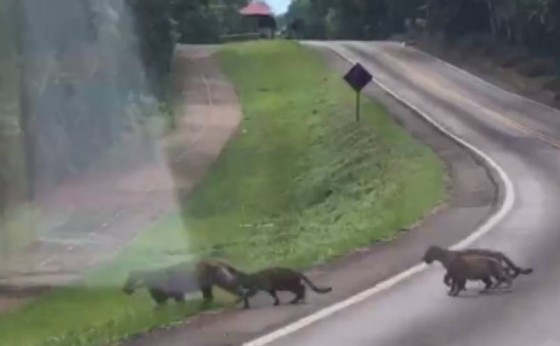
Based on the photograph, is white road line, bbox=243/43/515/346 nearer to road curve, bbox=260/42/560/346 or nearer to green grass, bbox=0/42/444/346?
road curve, bbox=260/42/560/346

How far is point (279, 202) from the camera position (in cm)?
4041

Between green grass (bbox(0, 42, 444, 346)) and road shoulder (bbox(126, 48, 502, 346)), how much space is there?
16.3 inches

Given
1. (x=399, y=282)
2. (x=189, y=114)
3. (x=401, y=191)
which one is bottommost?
(x=189, y=114)

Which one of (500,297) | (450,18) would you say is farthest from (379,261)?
(450,18)

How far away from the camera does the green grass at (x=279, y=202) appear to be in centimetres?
2209

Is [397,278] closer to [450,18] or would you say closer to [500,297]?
[500,297]

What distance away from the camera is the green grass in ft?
72.5

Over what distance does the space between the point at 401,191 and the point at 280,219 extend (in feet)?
20.1

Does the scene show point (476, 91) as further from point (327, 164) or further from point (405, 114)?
point (327, 164)

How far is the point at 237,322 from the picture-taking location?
1430 centimetres

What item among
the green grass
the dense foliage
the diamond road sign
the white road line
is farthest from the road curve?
the dense foliage

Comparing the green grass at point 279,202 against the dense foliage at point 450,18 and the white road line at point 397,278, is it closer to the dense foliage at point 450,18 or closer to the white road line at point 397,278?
the white road line at point 397,278

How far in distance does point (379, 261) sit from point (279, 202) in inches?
824

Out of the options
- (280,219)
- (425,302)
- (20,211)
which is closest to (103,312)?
(425,302)
